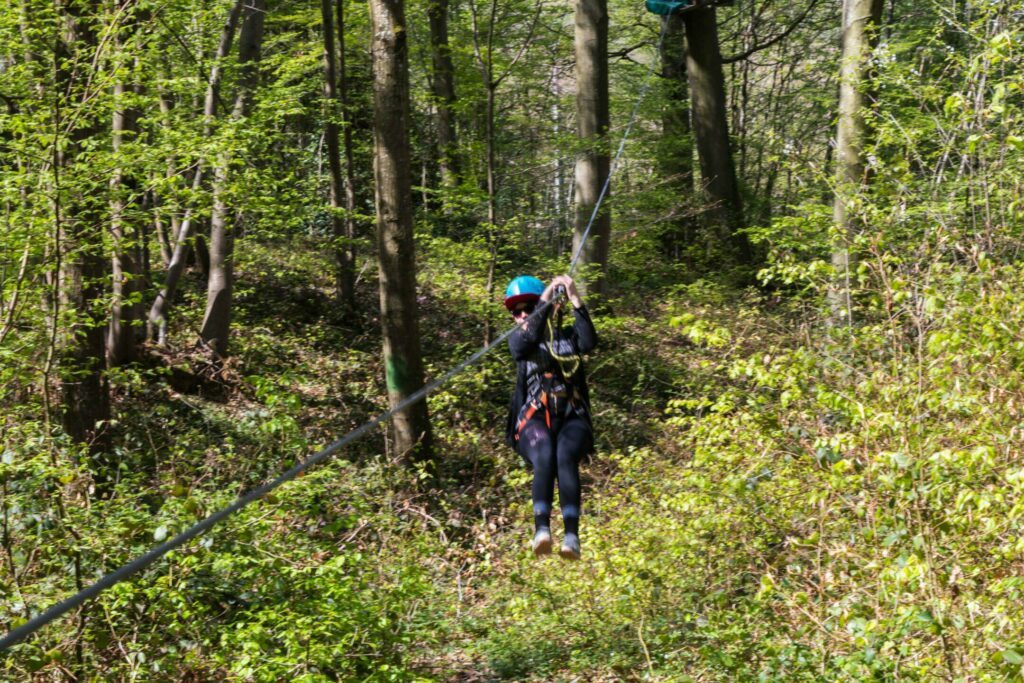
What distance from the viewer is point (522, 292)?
607 cm

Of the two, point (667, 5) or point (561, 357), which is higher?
point (667, 5)

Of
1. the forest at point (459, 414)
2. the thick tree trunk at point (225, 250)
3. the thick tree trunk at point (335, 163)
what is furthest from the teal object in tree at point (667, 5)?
the thick tree trunk at point (225, 250)

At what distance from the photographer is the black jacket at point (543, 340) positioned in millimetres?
5770

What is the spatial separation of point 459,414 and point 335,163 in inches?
190

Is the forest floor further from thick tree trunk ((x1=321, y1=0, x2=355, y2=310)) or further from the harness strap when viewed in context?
thick tree trunk ((x1=321, y1=0, x2=355, y2=310))

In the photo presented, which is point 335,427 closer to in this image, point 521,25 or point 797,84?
point 521,25

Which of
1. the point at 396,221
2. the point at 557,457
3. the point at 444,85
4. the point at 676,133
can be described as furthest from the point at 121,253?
the point at 676,133

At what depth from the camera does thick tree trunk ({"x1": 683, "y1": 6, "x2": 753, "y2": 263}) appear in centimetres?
1747

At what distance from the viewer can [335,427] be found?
11750 mm

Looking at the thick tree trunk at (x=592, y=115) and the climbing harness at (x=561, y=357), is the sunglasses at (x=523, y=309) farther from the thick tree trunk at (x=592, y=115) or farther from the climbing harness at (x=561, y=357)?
the thick tree trunk at (x=592, y=115)

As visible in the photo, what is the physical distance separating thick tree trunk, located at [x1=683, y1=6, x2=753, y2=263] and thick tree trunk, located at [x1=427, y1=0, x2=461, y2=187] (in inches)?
192

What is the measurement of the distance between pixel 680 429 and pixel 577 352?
24.0 ft

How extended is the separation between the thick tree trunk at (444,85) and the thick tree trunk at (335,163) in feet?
5.33

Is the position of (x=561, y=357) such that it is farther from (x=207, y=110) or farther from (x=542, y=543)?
(x=207, y=110)
